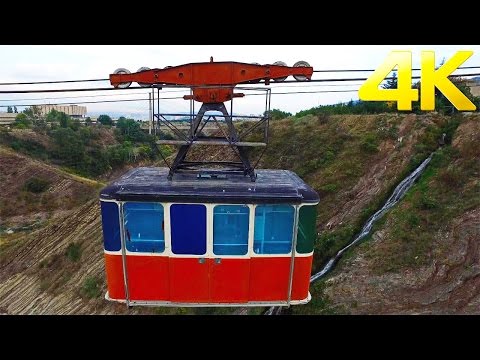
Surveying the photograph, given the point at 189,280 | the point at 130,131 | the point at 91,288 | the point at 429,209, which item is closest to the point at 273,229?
the point at 189,280

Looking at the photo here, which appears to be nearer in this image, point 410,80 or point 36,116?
point 410,80

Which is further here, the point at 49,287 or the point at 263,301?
the point at 49,287

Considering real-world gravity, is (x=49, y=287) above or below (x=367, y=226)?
below

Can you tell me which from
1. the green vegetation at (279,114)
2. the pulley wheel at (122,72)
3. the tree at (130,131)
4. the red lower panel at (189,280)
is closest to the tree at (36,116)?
the tree at (130,131)

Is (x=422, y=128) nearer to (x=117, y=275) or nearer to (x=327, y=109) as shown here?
(x=327, y=109)

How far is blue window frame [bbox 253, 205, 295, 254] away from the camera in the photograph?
546 centimetres

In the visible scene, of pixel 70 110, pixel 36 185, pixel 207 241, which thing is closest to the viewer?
pixel 207 241

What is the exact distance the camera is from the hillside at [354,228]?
1006 cm

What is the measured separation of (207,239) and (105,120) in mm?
56888

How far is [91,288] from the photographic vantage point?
1330 cm

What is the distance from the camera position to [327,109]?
2142 cm

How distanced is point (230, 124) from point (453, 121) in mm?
13105

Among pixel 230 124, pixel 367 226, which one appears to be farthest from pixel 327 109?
pixel 230 124

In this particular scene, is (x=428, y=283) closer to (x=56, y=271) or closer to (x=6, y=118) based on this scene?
(x=56, y=271)
